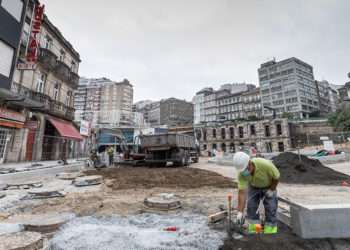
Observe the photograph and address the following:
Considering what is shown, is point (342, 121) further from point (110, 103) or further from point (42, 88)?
point (110, 103)

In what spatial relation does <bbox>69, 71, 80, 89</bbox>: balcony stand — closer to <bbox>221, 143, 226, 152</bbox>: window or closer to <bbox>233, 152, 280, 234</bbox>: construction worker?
<bbox>233, 152, 280, 234</bbox>: construction worker

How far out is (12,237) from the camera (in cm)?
239

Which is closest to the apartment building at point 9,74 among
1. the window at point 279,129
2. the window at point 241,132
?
the window at point 241,132

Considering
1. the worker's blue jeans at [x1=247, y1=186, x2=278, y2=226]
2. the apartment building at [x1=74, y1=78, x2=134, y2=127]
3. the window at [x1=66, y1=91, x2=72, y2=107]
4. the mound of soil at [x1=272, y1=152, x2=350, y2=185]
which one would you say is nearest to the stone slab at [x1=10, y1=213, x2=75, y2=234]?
the worker's blue jeans at [x1=247, y1=186, x2=278, y2=226]

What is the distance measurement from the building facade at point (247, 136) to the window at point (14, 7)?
3589cm

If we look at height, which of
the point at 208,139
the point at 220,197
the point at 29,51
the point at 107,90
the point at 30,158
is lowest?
the point at 220,197

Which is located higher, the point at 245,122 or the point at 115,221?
the point at 245,122

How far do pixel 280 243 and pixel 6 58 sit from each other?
47.5ft

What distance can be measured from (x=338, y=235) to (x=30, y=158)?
1662cm

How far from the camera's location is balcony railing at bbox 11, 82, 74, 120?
12.0 m

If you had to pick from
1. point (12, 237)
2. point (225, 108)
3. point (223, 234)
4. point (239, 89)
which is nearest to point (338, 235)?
point (223, 234)

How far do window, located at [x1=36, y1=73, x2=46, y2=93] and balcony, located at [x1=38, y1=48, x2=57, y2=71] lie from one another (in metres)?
0.75

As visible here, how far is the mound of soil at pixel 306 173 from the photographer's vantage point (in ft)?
25.1

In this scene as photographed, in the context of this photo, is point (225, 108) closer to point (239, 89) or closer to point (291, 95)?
point (239, 89)
